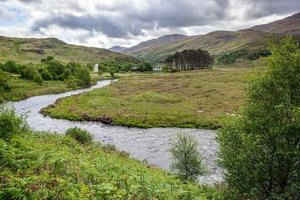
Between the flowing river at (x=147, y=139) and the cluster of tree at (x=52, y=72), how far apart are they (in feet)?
206

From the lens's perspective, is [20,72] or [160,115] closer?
[160,115]

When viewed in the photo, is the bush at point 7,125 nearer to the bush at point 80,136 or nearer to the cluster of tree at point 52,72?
the bush at point 80,136

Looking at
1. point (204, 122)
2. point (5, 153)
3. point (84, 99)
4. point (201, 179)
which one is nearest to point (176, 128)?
point (204, 122)

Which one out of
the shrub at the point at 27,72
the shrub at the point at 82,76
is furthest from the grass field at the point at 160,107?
the shrub at the point at 27,72

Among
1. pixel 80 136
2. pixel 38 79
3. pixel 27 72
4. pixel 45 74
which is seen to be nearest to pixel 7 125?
pixel 80 136

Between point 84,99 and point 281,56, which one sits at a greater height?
point 281,56

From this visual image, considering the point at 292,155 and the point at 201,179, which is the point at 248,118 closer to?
the point at 292,155

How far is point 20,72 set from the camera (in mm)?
154500

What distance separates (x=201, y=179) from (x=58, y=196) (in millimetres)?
30716

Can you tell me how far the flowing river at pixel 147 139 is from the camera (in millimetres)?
50819

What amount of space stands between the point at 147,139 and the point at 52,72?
363ft

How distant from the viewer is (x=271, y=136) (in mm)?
29875

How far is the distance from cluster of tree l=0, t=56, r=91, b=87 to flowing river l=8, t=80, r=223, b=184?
206 feet

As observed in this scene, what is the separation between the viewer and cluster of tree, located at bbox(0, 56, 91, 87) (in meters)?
150
